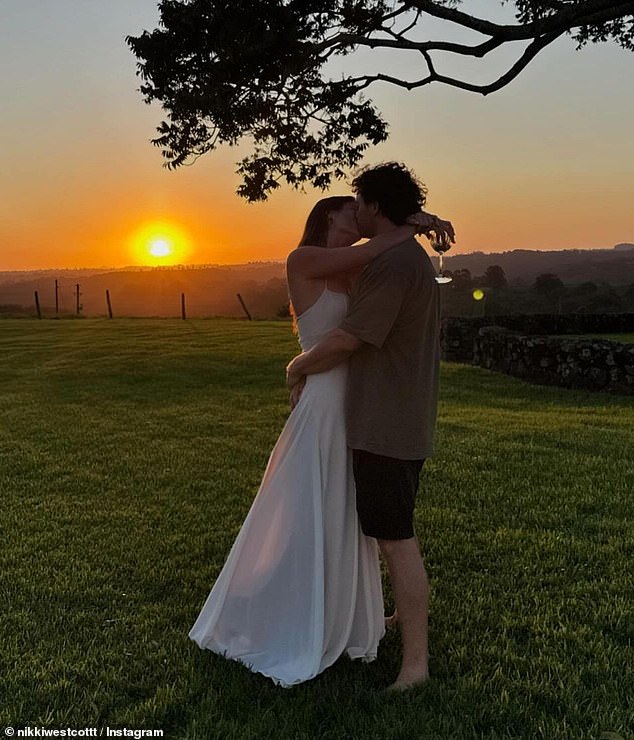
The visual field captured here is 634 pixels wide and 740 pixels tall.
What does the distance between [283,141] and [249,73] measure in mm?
2393

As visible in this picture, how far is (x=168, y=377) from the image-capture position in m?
14.1

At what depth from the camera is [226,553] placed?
4590 millimetres

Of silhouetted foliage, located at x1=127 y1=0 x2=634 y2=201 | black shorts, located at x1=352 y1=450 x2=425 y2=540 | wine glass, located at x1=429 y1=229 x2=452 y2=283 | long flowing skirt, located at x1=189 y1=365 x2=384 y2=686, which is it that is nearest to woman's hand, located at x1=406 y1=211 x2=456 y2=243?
wine glass, located at x1=429 y1=229 x2=452 y2=283

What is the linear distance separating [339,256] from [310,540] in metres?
1.21

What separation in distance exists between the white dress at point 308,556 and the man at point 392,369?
0.13m

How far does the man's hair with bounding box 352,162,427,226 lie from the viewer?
273cm

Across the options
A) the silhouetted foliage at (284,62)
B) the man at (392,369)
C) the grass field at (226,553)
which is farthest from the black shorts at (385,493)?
the silhouetted foliage at (284,62)

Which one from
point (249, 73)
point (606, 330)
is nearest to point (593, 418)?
point (249, 73)

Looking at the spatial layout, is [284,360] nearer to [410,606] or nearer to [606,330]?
[606,330]

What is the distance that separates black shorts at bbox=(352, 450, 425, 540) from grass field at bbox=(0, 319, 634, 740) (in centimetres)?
69

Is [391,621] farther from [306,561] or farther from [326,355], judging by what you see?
[326,355]

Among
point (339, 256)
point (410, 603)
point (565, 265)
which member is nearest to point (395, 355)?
point (339, 256)

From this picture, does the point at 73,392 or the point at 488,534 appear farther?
the point at 73,392

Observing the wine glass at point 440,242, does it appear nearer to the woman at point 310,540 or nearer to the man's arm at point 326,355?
the woman at point 310,540
